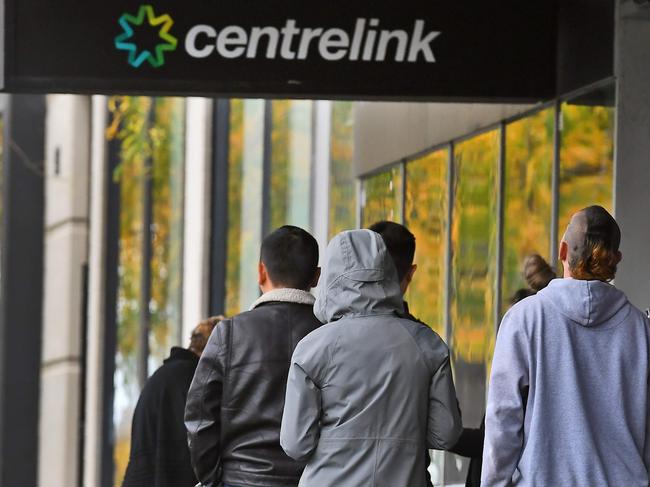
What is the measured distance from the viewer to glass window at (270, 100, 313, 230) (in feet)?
65.4

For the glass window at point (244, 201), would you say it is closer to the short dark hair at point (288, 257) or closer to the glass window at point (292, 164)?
the glass window at point (292, 164)

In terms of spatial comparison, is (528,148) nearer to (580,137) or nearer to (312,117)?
(580,137)

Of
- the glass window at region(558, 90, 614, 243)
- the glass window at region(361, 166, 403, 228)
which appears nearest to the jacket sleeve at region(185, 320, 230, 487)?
the glass window at region(558, 90, 614, 243)

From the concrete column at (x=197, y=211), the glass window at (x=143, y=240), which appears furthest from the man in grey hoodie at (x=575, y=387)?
the glass window at (x=143, y=240)

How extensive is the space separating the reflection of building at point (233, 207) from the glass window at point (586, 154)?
17 mm

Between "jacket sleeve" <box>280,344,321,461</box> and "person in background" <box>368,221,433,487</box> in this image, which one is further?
"person in background" <box>368,221,433,487</box>

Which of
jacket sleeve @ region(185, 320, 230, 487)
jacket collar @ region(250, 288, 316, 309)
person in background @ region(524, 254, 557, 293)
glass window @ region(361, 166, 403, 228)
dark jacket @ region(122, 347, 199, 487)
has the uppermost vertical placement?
glass window @ region(361, 166, 403, 228)

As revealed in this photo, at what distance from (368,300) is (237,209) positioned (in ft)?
49.2

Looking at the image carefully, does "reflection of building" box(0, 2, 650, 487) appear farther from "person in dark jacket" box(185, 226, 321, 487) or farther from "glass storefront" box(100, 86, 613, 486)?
"person in dark jacket" box(185, 226, 321, 487)

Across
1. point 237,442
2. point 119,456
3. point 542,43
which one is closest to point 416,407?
point 237,442

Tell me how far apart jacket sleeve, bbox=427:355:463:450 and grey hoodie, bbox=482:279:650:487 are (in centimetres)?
32

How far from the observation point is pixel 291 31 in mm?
9477

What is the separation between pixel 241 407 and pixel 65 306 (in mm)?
16180

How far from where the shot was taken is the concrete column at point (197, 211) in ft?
68.5
